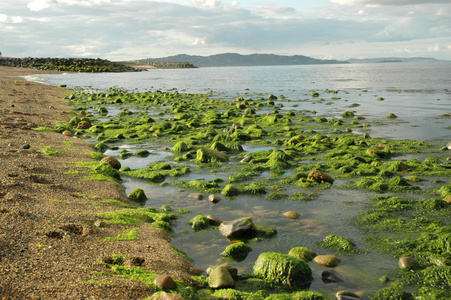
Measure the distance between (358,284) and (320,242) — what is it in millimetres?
1164

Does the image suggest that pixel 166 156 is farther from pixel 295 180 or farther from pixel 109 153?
pixel 295 180

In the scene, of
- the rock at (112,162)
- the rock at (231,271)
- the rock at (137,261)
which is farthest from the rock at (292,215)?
the rock at (112,162)

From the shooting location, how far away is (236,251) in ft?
17.4

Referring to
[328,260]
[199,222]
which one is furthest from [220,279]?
[199,222]

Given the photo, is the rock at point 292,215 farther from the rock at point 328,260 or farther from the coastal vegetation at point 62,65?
the coastal vegetation at point 62,65

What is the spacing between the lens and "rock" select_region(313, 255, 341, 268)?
4.98 meters

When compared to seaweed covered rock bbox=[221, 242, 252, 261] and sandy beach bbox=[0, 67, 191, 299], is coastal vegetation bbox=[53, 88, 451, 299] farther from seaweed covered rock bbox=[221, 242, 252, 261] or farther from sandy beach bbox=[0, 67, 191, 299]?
sandy beach bbox=[0, 67, 191, 299]

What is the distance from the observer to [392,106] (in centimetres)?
2295

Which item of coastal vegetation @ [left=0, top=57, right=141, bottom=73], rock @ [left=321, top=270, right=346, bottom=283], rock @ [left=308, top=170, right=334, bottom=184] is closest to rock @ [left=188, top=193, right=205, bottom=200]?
rock @ [left=308, top=170, right=334, bottom=184]

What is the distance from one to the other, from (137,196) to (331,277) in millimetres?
4457

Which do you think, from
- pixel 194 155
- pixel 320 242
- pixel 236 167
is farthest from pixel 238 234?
pixel 194 155

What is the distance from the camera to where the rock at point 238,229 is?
19.0ft

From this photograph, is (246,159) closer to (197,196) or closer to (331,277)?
(197,196)

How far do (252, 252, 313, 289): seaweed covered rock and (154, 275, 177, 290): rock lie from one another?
3.94 ft
